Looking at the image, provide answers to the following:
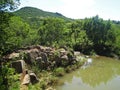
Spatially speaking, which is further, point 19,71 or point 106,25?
point 106,25

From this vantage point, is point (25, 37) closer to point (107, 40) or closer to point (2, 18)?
point (107, 40)

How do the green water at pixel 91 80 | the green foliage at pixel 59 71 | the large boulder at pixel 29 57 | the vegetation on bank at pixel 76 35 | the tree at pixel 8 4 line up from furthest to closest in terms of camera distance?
1. the vegetation on bank at pixel 76 35
2. the green foliage at pixel 59 71
3. the large boulder at pixel 29 57
4. the green water at pixel 91 80
5. the tree at pixel 8 4

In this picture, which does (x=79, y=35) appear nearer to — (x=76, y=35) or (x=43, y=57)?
(x=76, y=35)

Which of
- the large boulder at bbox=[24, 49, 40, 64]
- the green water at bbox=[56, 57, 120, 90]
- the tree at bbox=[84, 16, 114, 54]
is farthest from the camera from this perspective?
the tree at bbox=[84, 16, 114, 54]

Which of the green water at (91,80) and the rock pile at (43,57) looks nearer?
the green water at (91,80)

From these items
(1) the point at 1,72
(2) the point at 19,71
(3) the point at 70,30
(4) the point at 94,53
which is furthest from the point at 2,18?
(3) the point at 70,30

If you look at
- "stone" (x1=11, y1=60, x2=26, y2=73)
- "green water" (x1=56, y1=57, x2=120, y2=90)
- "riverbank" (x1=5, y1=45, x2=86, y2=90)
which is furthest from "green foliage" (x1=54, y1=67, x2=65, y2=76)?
"stone" (x1=11, y1=60, x2=26, y2=73)

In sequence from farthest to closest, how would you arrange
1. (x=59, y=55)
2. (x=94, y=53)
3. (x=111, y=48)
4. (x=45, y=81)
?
(x=111, y=48) → (x=94, y=53) → (x=59, y=55) → (x=45, y=81)

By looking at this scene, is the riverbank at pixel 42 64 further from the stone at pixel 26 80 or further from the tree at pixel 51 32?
the tree at pixel 51 32

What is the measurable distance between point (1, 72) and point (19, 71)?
3761 millimetres

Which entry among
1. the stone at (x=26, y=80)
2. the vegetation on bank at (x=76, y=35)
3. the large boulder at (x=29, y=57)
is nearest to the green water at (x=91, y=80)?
the stone at (x=26, y=80)

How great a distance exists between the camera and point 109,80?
96.2ft

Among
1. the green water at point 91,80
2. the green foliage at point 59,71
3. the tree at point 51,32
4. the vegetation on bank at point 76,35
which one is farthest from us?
the tree at point 51,32

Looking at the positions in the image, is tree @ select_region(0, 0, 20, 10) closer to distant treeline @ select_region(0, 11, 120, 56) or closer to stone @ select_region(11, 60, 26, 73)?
stone @ select_region(11, 60, 26, 73)
